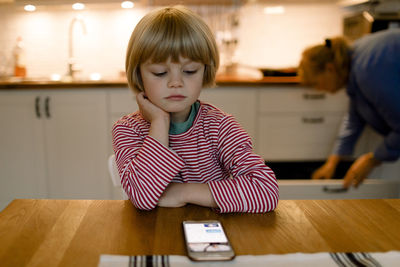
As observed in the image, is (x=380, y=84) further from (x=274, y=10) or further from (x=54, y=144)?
(x=54, y=144)

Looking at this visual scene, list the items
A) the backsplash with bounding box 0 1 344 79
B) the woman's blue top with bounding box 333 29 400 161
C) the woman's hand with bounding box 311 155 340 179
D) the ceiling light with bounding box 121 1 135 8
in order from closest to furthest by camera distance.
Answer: the woman's blue top with bounding box 333 29 400 161
the woman's hand with bounding box 311 155 340 179
the ceiling light with bounding box 121 1 135 8
the backsplash with bounding box 0 1 344 79

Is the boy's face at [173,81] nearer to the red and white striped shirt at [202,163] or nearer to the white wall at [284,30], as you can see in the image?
the red and white striped shirt at [202,163]

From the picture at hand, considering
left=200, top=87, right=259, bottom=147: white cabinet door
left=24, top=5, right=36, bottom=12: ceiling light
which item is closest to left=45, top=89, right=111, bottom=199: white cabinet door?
left=200, top=87, right=259, bottom=147: white cabinet door

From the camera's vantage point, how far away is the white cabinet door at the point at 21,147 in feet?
7.54

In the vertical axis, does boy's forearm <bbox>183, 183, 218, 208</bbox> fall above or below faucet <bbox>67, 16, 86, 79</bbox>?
below

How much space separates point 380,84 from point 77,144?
5.52 ft

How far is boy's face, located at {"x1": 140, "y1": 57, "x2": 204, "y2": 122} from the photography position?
0.87 metres

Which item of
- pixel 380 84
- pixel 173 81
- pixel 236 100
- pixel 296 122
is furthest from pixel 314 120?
pixel 173 81

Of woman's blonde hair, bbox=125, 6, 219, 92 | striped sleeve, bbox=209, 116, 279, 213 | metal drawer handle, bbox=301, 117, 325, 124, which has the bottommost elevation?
metal drawer handle, bbox=301, 117, 325, 124

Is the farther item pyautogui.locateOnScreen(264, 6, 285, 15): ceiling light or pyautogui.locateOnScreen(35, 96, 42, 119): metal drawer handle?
pyautogui.locateOnScreen(264, 6, 285, 15): ceiling light

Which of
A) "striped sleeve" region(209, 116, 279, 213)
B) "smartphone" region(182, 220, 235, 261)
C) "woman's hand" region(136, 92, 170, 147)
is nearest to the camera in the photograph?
"smartphone" region(182, 220, 235, 261)

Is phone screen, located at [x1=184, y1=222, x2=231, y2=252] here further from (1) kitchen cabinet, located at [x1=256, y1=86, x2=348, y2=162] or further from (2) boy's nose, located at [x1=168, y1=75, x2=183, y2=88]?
(1) kitchen cabinet, located at [x1=256, y1=86, x2=348, y2=162]

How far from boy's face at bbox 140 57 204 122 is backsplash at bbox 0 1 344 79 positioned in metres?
1.96

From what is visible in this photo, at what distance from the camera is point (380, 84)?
1.67 m
